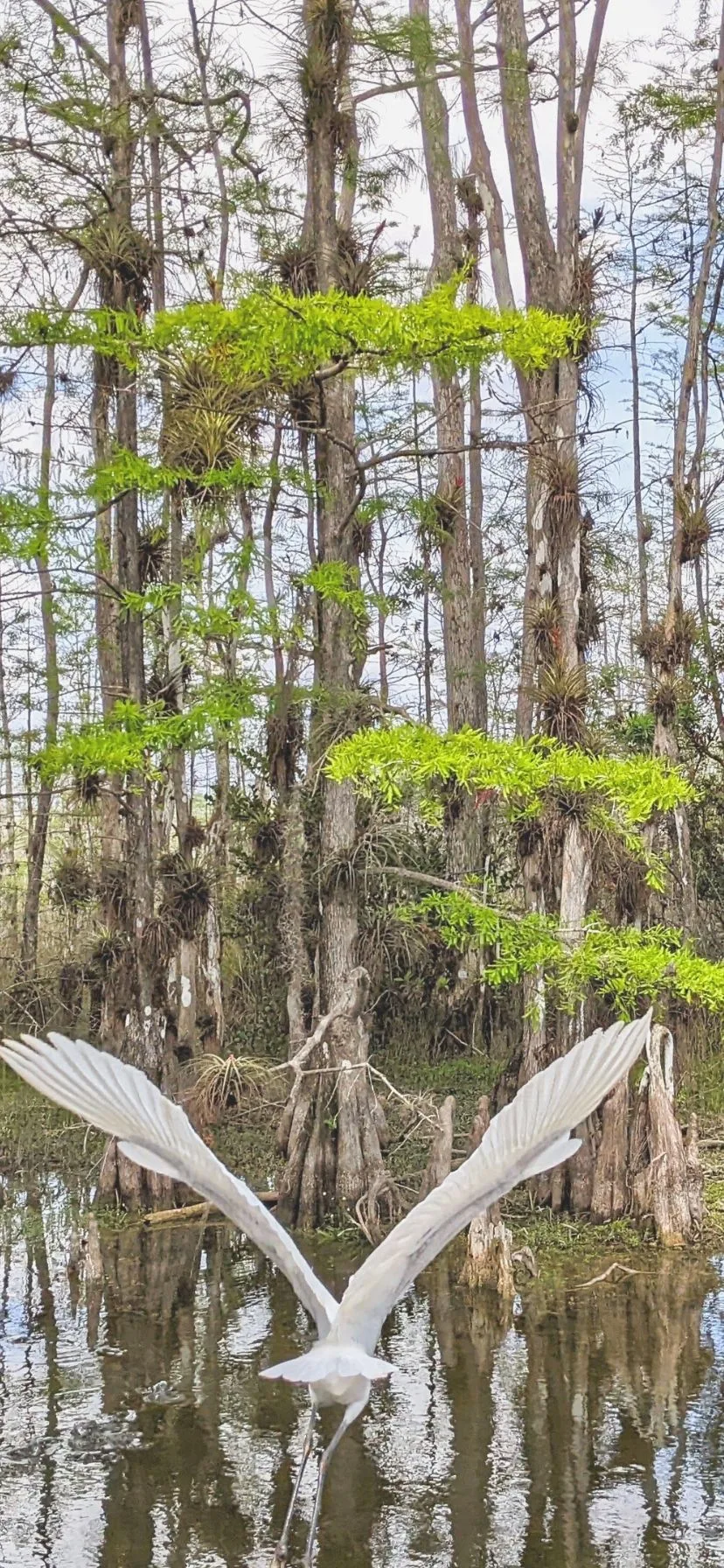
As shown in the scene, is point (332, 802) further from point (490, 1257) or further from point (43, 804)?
point (43, 804)

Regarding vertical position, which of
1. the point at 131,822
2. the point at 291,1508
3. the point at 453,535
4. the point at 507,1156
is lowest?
the point at 291,1508

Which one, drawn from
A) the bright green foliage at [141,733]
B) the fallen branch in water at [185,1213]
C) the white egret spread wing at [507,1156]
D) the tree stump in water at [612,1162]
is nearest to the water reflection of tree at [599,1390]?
the tree stump in water at [612,1162]

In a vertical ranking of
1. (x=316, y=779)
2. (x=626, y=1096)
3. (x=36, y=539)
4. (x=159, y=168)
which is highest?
(x=159, y=168)

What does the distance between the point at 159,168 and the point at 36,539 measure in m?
4.93

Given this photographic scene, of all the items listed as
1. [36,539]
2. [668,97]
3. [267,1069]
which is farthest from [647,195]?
[267,1069]

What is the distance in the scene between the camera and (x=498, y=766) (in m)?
6.79

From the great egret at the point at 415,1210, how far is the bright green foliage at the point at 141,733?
353cm

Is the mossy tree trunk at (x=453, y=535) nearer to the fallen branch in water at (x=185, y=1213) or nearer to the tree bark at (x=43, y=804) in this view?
the tree bark at (x=43, y=804)

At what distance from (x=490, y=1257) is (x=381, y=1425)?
1.64 meters

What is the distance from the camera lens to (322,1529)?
4.63 meters

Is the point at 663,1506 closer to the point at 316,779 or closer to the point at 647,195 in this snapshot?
the point at 316,779

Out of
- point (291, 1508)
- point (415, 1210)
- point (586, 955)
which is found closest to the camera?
point (415, 1210)

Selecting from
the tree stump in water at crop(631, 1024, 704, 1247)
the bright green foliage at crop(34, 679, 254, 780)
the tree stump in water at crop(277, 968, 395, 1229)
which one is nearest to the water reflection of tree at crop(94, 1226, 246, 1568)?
the tree stump in water at crop(277, 968, 395, 1229)

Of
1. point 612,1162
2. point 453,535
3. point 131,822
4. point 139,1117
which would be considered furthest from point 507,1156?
point 453,535
